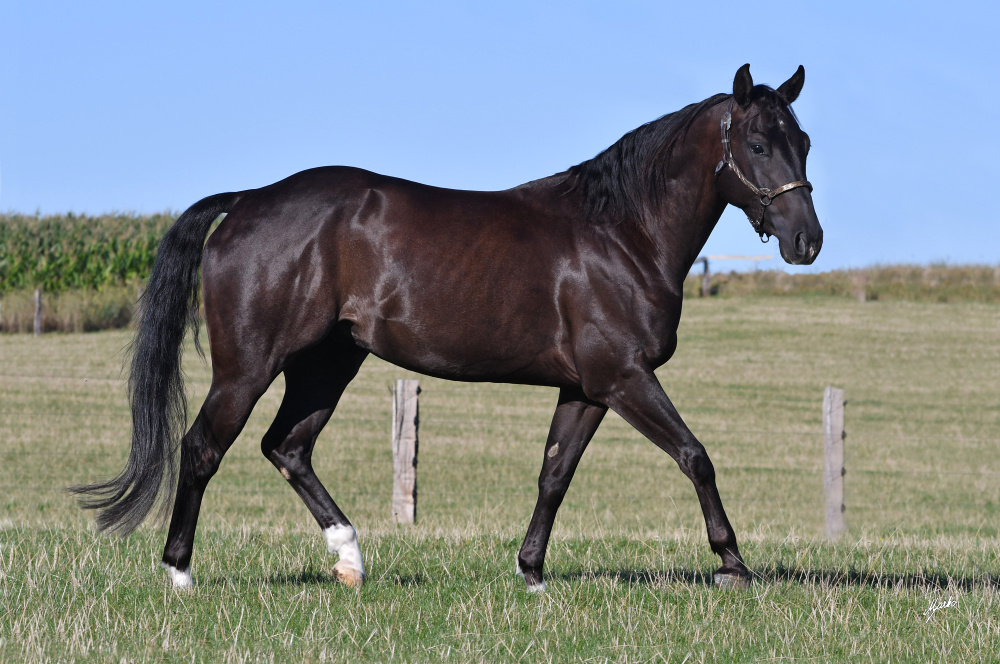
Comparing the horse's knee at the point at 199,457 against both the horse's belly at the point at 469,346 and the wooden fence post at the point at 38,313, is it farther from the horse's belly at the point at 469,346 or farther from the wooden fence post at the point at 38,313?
the wooden fence post at the point at 38,313

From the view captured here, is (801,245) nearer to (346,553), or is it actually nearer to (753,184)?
(753,184)

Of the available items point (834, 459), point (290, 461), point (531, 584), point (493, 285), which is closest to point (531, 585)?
A: point (531, 584)

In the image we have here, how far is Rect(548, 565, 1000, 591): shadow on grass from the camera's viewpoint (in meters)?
5.34

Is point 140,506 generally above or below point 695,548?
above

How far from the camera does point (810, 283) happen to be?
136 feet

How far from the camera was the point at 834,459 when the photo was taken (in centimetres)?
1135

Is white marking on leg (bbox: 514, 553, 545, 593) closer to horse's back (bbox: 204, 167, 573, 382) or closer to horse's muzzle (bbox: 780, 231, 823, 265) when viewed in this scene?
horse's back (bbox: 204, 167, 573, 382)

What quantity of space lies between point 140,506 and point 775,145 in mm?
3490

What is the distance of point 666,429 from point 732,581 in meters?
0.84

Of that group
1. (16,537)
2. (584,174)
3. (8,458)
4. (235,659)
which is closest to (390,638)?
(235,659)

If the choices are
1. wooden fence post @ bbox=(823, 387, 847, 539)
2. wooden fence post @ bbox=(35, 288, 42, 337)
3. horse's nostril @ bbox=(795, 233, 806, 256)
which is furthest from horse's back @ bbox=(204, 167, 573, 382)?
wooden fence post @ bbox=(35, 288, 42, 337)


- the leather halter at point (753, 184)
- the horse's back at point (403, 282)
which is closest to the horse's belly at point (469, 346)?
the horse's back at point (403, 282)

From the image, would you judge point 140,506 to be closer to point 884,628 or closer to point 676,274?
point 676,274

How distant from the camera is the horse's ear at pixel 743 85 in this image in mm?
4855
